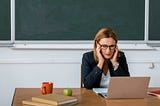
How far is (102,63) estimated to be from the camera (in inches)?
119

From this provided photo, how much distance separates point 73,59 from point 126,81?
1.84 m

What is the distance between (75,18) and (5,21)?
2.64 ft

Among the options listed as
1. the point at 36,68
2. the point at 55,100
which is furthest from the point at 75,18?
the point at 55,100

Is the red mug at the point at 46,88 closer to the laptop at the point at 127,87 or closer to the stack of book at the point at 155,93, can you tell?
the laptop at the point at 127,87

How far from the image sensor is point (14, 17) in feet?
13.3

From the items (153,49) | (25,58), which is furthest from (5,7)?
(153,49)

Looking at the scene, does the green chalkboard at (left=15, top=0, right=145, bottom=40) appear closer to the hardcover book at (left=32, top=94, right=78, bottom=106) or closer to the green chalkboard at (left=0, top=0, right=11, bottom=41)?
the green chalkboard at (left=0, top=0, right=11, bottom=41)

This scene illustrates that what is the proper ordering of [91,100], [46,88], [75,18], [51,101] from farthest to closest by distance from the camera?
1. [75,18]
2. [46,88]
3. [91,100]
4. [51,101]

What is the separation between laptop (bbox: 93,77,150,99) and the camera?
2.41 meters

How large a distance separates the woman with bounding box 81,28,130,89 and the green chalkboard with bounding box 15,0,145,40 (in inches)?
41.2

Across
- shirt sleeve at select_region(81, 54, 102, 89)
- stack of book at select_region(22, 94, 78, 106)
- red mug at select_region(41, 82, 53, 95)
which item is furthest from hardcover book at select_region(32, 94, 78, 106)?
shirt sleeve at select_region(81, 54, 102, 89)

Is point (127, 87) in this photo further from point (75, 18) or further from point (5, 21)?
point (5, 21)

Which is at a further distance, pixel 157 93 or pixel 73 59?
pixel 73 59

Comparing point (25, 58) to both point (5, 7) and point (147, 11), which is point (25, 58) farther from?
point (147, 11)
